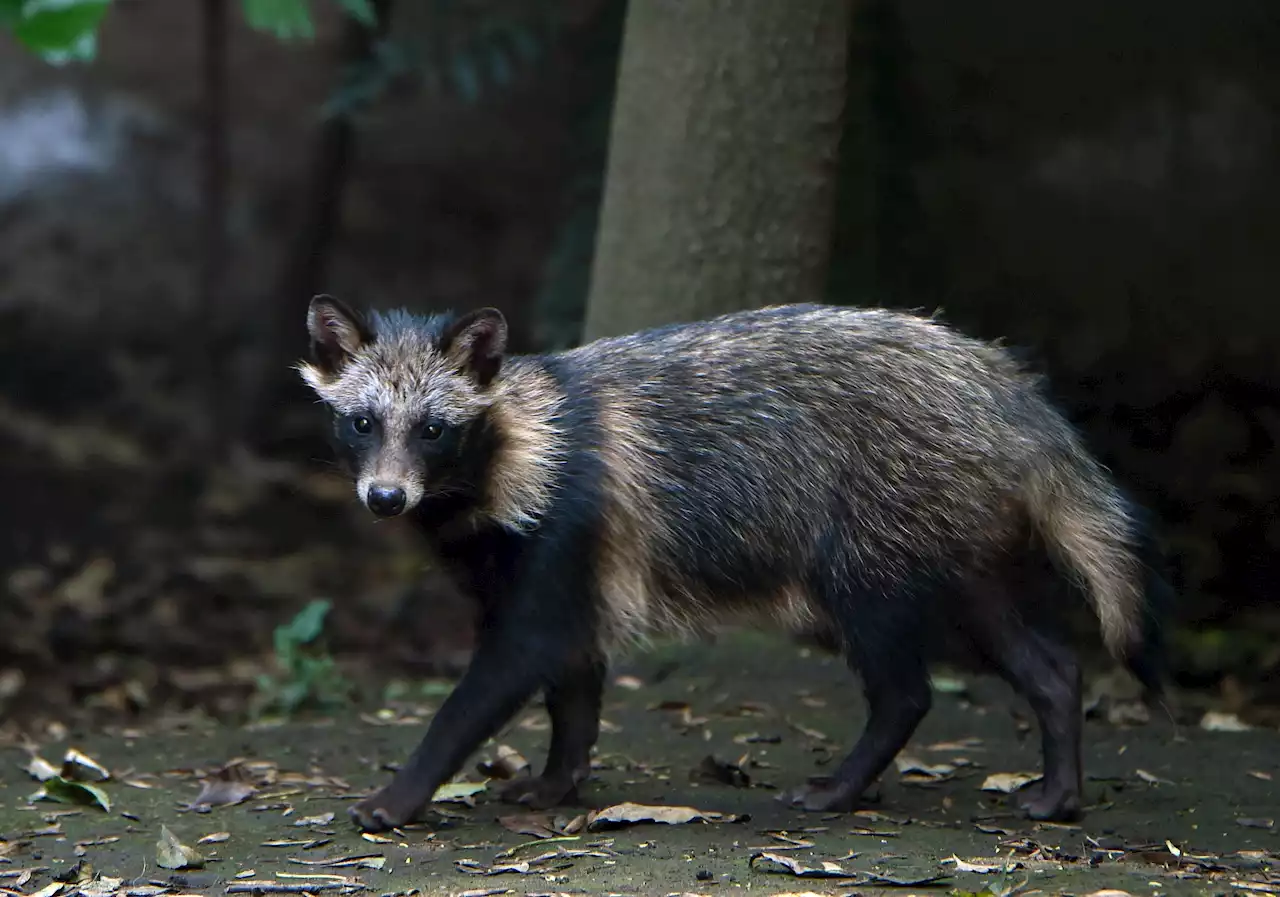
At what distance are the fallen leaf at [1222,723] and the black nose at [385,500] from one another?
12.0 feet

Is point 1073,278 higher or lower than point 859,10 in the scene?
lower

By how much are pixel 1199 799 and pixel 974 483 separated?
1.36 metres

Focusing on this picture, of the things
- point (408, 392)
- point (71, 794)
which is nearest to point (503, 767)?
point (71, 794)

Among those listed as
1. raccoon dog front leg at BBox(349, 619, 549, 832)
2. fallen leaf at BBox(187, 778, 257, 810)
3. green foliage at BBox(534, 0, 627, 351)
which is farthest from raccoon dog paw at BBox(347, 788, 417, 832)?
green foliage at BBox(534, 0, 627, 351)

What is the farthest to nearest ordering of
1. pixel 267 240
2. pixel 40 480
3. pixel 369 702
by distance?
pixel 267 240 → pixel 40 480 → pixel 369 702

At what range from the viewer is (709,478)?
5.75 metres

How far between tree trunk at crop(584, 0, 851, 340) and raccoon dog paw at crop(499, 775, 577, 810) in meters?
2.18

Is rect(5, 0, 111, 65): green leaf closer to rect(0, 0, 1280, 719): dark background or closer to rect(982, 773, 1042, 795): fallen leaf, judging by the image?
rect(0, 0, 1280, 719): dark background

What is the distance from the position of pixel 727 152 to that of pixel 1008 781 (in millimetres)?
2717

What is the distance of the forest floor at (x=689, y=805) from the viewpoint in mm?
4852

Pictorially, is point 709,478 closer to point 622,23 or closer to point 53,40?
point 53,40

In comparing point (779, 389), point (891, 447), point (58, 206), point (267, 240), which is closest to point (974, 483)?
point (891, 447)

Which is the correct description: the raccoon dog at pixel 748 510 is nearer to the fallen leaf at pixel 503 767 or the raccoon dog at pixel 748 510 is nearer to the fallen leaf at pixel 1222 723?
the fallen leaf at pixel 503 767

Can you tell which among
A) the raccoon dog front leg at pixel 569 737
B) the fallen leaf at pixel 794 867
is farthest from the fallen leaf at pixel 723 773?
the fallen leaf at pixel 794 867
